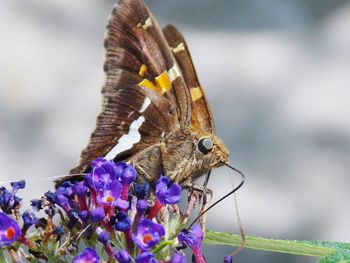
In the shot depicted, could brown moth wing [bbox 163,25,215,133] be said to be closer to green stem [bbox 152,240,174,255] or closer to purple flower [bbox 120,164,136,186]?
purple flower [bbox 120,164,136,186]

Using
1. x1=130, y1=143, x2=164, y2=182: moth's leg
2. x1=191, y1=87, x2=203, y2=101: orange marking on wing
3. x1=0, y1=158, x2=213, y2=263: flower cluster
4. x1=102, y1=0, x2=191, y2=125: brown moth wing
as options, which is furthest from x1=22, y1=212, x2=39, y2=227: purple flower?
x1=191, y1=87, x2=203, y2=101: orange marking on wing

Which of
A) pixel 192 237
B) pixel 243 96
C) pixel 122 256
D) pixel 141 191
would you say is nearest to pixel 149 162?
pixel 141 191

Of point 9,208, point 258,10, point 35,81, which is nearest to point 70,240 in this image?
point 9,208

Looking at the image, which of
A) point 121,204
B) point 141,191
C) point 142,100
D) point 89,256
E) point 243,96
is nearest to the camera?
point 89,256

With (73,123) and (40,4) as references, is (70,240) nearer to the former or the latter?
(73,123)

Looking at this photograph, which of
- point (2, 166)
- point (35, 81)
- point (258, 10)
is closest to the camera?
point (2, 166)

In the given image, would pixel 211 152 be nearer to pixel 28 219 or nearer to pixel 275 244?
pixel 275 244
